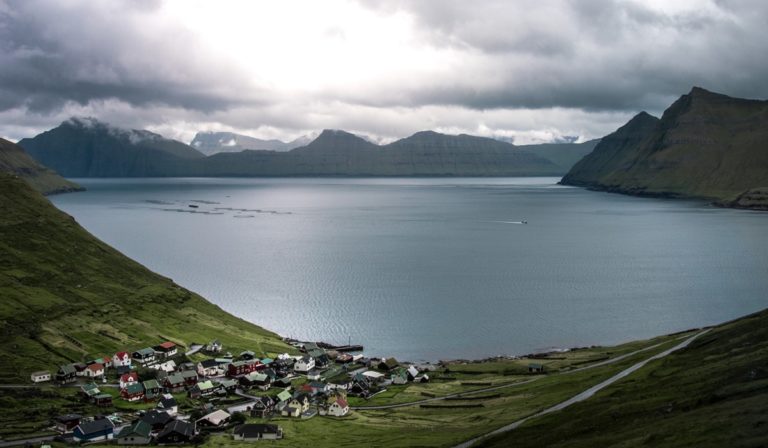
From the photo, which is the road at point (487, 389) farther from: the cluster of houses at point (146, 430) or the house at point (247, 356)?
the house at point (247, 356)

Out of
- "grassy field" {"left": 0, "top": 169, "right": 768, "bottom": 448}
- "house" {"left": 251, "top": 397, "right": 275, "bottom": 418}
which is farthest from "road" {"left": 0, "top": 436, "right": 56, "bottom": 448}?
"house" {"left": 251, "top": 397, "right": 275, "bottom": 418}

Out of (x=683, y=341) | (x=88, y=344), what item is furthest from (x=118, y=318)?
(x=683, y=341)

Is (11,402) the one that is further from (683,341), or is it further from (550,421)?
(683,341)

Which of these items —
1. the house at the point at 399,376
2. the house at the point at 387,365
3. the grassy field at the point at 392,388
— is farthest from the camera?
the house at the point at 387,365

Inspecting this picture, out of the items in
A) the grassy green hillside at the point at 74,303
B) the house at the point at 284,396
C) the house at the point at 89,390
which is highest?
the grassy green hillside at the point at 74,303

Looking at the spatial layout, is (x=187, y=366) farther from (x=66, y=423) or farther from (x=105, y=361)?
(x=66, y=423)

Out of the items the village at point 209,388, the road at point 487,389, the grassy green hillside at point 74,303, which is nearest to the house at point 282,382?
the village at point 209,388

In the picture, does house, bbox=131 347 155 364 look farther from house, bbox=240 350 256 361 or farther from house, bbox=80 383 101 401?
house, bbox=240 350 256 361

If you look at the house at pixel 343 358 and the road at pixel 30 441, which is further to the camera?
the house at pixel 343 358
